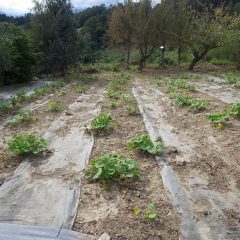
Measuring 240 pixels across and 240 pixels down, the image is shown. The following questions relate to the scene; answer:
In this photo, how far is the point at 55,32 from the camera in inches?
695

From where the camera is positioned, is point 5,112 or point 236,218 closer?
point 236,218

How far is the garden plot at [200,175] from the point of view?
322cm

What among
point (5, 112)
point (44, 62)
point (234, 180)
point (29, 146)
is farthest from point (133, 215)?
point (44, 62)

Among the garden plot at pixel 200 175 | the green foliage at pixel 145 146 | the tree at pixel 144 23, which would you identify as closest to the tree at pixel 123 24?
the tree at pixel 144 23

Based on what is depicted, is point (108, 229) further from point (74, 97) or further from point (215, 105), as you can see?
point (74, 97)

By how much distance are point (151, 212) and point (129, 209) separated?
26 cm

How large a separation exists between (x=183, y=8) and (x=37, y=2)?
847 centimetres

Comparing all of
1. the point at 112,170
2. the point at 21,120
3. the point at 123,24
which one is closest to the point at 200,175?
the point at 112,170

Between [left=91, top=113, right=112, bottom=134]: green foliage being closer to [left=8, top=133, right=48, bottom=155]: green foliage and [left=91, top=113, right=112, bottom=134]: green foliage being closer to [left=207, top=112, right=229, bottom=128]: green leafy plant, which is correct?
[left=8, top=133, right=48, bottom=155]: green foliage

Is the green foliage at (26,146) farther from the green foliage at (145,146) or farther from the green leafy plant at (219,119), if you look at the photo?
the green leafy plant at (219,119)

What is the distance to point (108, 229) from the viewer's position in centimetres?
316

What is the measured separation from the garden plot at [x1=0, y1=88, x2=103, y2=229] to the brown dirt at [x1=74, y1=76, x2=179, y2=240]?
0.49 feet

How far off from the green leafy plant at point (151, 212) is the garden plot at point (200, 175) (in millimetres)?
252

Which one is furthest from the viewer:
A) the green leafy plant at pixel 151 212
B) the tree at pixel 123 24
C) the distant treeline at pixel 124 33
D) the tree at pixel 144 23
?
→ the tree at pixel 123 24
